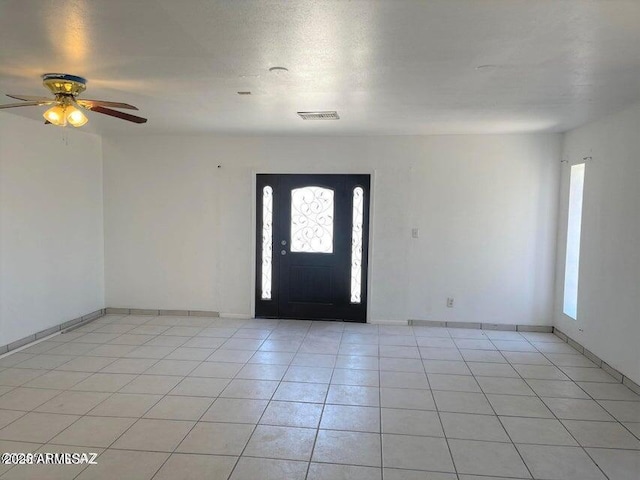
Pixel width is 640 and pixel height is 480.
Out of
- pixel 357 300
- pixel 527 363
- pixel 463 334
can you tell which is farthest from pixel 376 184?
pixel 527 363

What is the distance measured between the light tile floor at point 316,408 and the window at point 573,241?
0.49m

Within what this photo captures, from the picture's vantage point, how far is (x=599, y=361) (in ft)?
14.2

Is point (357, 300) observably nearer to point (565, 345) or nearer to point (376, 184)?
point (376, 184)

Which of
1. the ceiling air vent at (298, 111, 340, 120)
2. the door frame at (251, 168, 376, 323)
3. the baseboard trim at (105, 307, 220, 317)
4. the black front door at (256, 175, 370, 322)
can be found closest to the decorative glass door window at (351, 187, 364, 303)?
the black front door at (256, 175, 370, 322)

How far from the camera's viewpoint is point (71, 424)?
3.10 metres

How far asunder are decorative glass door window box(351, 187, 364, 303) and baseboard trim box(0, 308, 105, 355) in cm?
334

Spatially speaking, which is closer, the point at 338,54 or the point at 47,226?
the point at 338,54

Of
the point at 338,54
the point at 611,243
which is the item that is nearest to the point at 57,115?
the point at 338,54

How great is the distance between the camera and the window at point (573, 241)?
4.99 m

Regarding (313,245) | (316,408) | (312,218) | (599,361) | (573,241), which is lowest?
(316,408)

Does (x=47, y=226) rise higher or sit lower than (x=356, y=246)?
higher

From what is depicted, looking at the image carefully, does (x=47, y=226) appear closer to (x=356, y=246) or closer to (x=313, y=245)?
(x=313, y=245)

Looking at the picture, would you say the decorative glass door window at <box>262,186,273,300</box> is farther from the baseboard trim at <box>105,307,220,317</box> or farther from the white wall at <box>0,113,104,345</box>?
the white wall at <box>0,113,104,345</box>

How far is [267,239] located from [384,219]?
1.52m
